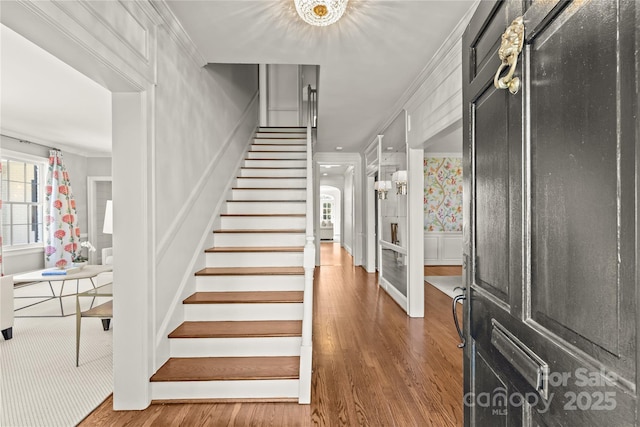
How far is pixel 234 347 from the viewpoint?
8.00ft

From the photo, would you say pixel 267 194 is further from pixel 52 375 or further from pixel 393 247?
pixel 52 375

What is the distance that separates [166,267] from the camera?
2.39 metres

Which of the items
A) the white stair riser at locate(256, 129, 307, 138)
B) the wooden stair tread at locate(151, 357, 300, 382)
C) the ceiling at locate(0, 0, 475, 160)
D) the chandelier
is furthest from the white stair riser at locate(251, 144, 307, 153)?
the wooden stair tread at locate(151, 357, 300, 382)

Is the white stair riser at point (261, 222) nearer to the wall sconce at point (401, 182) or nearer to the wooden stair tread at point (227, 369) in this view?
the wall sconce at point (401, 182)

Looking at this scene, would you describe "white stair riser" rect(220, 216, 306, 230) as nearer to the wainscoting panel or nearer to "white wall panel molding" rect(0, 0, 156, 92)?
"white wall panel molding" rect(0, 0, 156, 92)

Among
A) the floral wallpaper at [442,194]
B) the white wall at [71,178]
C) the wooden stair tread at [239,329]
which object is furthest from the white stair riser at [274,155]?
the white wall at [71,178]

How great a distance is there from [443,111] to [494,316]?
2.21 m

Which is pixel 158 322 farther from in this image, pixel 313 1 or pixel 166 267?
pixel 313 1

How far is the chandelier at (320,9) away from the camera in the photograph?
196 centimetres

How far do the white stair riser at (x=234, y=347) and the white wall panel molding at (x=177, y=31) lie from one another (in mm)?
2241

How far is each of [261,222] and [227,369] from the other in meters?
1.76

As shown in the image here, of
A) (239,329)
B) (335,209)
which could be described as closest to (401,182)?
(239,329)

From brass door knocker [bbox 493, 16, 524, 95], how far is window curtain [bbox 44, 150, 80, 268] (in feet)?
25.3

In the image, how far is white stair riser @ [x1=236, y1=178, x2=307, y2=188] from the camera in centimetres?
439
